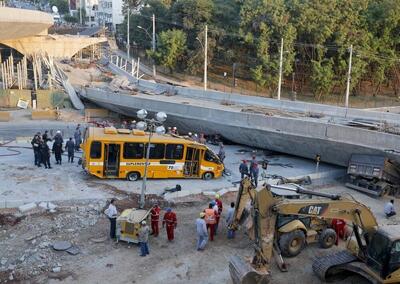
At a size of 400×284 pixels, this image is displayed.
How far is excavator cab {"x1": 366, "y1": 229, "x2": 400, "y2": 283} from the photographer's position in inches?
408

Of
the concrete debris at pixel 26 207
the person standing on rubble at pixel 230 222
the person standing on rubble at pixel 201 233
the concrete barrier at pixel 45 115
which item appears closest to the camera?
the person standing on rubble at pixel 201 233

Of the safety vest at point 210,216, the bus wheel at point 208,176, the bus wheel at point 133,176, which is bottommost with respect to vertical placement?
the bus wheel at point 208,176

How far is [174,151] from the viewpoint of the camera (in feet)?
63.3

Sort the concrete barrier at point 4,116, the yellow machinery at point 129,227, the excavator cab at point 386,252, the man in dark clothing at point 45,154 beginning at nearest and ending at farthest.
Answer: the excavator cab at point 386,252 → the yellow machinery at point 129,227 → the man in dark clothing at point 45,154 → the concrete barrier at point 4,116

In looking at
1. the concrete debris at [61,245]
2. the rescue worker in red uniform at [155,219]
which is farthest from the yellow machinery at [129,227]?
the concrete debris at [61,245]

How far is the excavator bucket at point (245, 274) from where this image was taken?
10875mm

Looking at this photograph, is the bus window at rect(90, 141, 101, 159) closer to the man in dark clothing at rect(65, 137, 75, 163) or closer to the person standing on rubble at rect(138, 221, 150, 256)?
the man in dark clothing at rect(65, 137, 75, 163)

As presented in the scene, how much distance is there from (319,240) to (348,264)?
2.59 metres

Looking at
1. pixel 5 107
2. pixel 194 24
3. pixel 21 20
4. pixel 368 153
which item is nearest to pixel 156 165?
pixel 368 153

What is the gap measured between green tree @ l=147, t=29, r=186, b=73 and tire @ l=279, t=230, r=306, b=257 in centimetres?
4233

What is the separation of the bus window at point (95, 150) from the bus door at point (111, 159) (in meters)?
0.25

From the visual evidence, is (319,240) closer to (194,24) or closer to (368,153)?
(368,153)

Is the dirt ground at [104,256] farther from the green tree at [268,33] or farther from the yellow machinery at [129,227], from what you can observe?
the green tree at [268,33]

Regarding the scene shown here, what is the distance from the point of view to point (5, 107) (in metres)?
36.2
